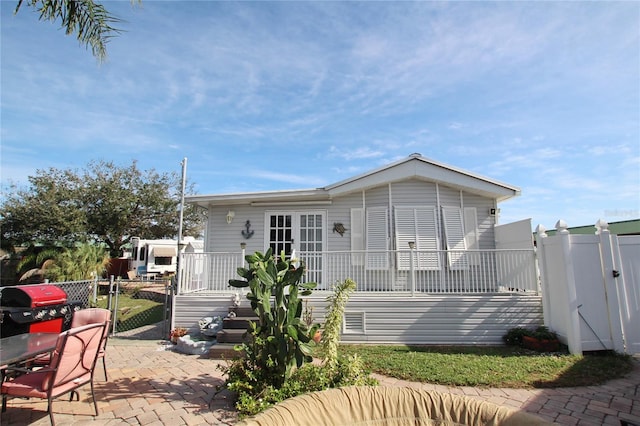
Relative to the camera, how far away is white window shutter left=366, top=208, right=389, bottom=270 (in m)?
8.73

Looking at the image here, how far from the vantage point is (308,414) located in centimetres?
230

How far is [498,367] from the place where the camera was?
5215 millimetres

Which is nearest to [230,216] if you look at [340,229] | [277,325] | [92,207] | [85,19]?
[340,229]

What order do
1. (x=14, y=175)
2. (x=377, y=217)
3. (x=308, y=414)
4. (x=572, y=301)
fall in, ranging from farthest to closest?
(x=14, y=175) < (x=377, y=217) < (x=572, y=301) < (x=308, y=414)

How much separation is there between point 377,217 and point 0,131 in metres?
8.01

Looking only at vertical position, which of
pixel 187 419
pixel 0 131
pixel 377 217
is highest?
pixel 0 131

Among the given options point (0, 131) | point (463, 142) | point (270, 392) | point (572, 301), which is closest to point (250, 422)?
point (270, 392)

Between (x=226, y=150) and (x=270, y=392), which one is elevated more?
(x=226, y=150)

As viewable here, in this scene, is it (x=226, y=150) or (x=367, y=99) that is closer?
(x=367, y=99)

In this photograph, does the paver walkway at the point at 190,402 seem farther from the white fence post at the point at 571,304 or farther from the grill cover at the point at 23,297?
the grill cover at the point at 23,297

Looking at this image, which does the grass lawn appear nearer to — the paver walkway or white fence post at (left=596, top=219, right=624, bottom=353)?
the paver walkway

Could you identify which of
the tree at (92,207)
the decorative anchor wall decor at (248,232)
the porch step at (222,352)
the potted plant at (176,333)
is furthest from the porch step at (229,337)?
the tree at (92,207)

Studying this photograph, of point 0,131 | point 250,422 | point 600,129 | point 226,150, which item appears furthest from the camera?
point 226,150

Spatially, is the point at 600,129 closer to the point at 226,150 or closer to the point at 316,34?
the point at 316,34
